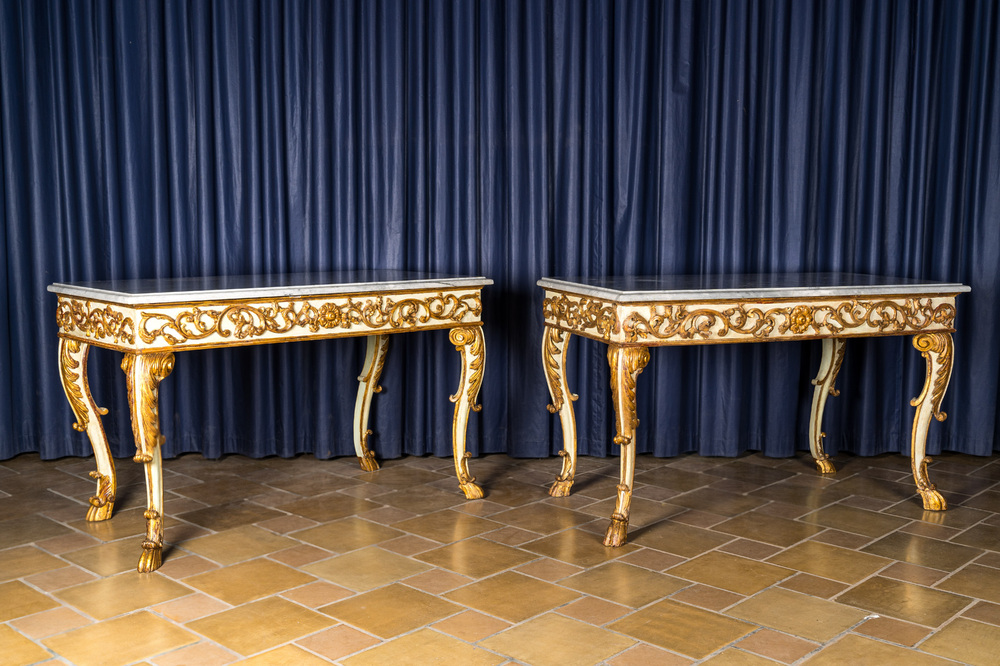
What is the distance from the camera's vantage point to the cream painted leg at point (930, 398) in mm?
3699

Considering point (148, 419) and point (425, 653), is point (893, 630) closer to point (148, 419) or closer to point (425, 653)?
point (425, 653)

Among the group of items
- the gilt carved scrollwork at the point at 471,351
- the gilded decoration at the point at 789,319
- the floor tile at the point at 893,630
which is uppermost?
the gilded decoration at the point at 789,319

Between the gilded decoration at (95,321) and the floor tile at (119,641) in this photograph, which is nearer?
the floor tile at (119,641)

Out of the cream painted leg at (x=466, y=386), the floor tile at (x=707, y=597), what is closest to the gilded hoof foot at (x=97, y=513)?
the cream painted leg at (x=466, y=386)

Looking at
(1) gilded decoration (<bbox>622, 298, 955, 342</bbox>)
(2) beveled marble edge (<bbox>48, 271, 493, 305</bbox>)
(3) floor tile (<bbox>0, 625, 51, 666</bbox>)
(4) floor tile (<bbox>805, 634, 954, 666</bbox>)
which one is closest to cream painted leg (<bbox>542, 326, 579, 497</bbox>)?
(2) beveled marble edge (<bbox>48, 271, 493, 305</bbox>)

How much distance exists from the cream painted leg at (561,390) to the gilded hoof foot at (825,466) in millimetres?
1201

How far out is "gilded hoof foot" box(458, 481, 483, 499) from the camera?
3.81m

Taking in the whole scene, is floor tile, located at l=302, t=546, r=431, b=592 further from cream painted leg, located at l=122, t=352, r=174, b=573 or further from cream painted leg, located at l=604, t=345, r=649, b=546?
cream painted leg, located at l=604, t=345, r=649, b=546

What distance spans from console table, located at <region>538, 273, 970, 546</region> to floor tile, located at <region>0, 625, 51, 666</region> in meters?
1.76

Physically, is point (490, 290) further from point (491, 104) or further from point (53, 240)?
point (53, 240)

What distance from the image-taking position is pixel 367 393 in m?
4.27

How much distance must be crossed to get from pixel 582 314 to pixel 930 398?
1.43m

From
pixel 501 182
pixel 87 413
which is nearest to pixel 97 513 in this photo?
pixel 87 413

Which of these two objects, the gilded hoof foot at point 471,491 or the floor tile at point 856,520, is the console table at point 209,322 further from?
the floor tile at point 856,520
